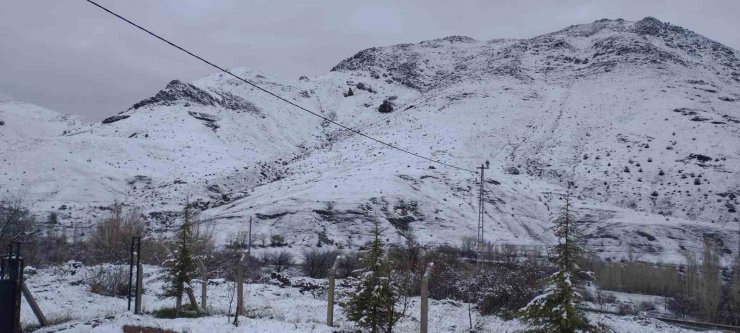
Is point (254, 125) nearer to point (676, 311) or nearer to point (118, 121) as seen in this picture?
point (118, 121)

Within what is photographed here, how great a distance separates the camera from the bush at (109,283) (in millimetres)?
19250

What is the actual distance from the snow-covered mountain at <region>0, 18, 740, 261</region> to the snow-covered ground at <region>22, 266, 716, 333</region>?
42.3 feet

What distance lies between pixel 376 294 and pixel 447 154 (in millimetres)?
44131

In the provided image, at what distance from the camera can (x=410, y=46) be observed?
135 m

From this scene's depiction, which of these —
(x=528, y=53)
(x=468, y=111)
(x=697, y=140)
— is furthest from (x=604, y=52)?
(x=697, y=140)

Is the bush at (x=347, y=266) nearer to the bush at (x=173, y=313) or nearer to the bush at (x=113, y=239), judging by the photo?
the bush at (x=113, y=239)

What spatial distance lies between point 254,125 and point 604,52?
65.7 m

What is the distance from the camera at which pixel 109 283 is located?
1961 centimetres

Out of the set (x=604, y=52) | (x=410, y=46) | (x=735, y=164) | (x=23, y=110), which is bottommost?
(x=735, y=164)

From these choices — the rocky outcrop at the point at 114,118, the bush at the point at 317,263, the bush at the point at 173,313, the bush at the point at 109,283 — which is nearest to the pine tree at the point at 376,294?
the bush at the point at 173,313

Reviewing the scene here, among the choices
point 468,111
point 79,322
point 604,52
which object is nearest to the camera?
point 79,322

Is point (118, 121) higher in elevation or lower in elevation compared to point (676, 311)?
higher

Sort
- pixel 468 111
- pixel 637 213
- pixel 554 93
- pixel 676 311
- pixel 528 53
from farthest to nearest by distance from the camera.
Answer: pixel 528 53 → pixel 554 93 → pixel 468 111 → pixel 637 213 → pixel 676 311

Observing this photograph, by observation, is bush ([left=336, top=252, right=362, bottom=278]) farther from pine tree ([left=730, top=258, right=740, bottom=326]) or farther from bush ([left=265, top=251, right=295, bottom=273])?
pine tree ([left=730, top=258, right=740, bottom=326])
